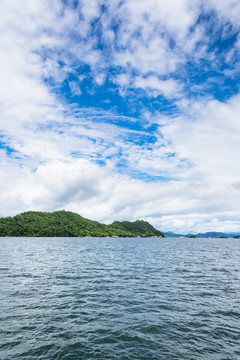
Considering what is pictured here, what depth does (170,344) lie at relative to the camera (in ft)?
50.8

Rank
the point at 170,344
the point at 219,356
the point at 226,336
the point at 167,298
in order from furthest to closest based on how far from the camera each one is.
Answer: the point at 167,298 → the point at 226,336 → the point at 170,344 → the point at 219,356

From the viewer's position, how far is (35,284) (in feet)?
102

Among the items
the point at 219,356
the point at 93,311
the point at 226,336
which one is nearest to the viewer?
the point at 219,356

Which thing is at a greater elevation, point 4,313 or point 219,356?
point 4,313

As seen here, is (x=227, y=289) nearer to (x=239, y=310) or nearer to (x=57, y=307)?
(x=239, y=310)

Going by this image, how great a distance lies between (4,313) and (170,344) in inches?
596

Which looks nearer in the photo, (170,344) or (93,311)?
(170,344)

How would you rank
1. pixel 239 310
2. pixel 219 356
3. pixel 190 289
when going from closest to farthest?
pixel 219 356 < pixel 239 310 < pixel 190 289

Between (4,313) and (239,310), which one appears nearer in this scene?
(4,313)

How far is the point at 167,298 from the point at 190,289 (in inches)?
243

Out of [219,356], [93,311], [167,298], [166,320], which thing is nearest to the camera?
[219,356]

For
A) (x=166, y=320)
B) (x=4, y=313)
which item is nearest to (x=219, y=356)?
(x=166, y=320)

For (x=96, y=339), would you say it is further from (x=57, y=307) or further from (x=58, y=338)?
(x=57, y=307)

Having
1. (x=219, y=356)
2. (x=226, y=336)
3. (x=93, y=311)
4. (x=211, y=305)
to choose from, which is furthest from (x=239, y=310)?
(x=93, y=311)
